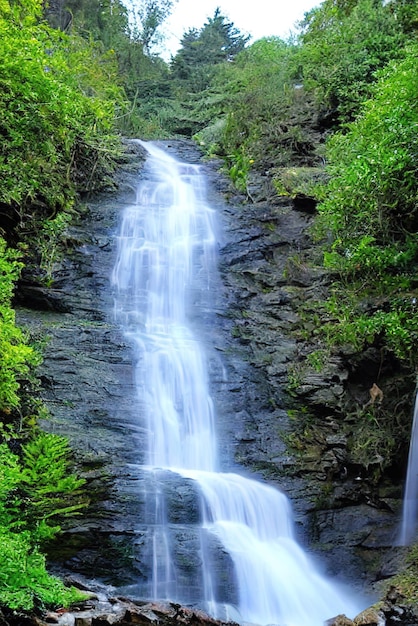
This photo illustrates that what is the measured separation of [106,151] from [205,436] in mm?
8143

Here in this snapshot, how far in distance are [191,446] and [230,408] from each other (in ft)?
3.37

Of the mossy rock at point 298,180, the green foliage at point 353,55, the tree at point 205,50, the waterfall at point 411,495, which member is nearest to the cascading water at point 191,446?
the waterfall at point 411,495

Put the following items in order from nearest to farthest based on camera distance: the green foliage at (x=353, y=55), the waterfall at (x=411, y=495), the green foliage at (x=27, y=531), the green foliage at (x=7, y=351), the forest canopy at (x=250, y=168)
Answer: the green foliage at (x=27, y=531), the forest canopy at (x=250, y=168), the green foliage at (x=7, y=351), the waterfall at (x=411, y=495), the green foliage at (x=353, y=55)

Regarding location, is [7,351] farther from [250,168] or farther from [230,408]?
[250,168]

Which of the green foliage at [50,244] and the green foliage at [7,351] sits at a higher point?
the green foliage at [50,244]

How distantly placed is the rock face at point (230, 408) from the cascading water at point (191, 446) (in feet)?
0.54

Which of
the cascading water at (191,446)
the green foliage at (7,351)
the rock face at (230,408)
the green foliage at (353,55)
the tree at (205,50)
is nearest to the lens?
the green foliage at (7,351)

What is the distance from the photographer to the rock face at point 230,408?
6.64m

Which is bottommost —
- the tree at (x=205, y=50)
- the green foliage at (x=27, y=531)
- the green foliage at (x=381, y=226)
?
the green foliage at (x=27, y=531)

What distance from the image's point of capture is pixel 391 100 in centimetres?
900

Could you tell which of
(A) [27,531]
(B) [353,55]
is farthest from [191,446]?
(B) [353,55]

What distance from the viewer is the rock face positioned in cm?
664

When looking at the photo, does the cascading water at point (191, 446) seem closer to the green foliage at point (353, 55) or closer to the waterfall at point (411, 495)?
the waterfall at point (411, 495)

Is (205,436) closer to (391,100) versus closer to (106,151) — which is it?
(391,100)
